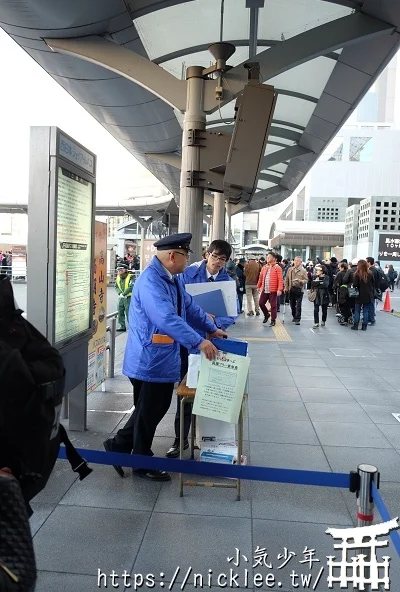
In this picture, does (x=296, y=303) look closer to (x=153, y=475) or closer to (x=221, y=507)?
(x=153, y=475)

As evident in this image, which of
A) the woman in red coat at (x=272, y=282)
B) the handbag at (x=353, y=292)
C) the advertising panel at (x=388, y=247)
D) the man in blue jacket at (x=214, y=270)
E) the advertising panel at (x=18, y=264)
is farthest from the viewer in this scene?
the advertising panel at (x=388, y=247)

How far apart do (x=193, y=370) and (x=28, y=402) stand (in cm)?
208

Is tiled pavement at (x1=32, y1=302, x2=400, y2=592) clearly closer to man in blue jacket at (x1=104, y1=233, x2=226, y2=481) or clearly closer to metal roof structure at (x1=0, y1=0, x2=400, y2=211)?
man in blue jacket at (x1=104, y1=233, x2=226, y2=481)

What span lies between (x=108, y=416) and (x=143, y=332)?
1.96 metres

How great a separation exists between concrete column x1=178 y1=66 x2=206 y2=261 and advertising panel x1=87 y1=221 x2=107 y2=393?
0.94 m

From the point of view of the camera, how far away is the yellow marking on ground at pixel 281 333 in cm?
1073

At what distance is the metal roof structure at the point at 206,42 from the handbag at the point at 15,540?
4576 millimetres

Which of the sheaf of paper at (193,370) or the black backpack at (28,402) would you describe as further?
the sheaf of paper at (193,370)

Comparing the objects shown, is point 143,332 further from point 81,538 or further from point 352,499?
point 352,499

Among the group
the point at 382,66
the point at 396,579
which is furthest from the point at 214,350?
the point at 382,66

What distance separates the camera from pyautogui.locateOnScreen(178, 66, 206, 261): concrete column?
18.1 feet

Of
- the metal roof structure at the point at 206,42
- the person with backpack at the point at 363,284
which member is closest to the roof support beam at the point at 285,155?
the metal roof structure at the point at 206,42

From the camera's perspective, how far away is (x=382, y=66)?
666 centimetres

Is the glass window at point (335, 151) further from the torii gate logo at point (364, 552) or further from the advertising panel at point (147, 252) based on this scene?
the torii gate logo at point (364, 552)
